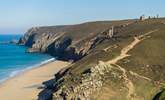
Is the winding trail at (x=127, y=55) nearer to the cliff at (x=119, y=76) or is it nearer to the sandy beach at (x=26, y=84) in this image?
the cliff at (x=119, y=76)

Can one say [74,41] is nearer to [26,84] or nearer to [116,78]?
[26,84]

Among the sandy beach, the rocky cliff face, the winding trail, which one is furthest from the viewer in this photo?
the rocky cliff face

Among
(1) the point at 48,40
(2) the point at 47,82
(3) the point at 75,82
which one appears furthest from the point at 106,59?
(1) the point at 48,40

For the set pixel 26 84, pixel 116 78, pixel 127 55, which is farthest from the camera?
pixel 26 84

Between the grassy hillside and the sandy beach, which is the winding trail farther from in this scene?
the sandy beach

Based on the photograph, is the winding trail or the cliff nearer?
the cliff

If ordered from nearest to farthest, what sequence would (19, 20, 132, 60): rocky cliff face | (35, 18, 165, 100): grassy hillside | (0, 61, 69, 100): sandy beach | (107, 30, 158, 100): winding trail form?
(35, 18, 165, 100): grassy hillside, (107, 30, 158, 100): winding trail, (0, 61, 69, 100): sandy beach, (19, 20, 132, 60): rocky cliff face

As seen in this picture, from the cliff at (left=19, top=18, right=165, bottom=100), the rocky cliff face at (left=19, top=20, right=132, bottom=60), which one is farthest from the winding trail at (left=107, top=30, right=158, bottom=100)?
the rocky cliff face at (left=19, top=20, right=132, bottom=60)

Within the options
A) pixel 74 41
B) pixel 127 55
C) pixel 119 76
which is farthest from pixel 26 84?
pixel 74 41
